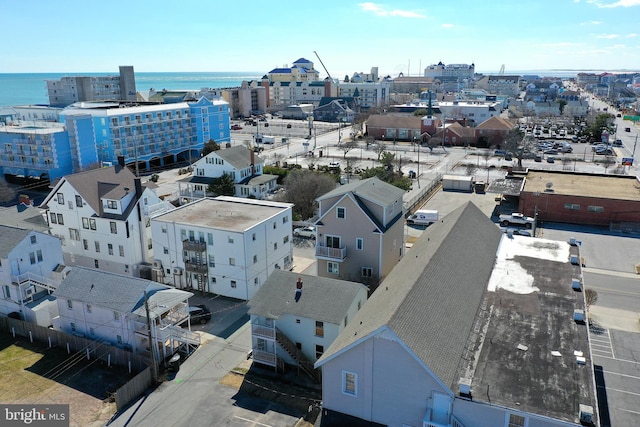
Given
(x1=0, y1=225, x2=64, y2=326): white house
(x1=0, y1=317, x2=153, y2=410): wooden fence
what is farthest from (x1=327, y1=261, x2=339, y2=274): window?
(x1=0, y1=225, x2=64, y2=326): white house

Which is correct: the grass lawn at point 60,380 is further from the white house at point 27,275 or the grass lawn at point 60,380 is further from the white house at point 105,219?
the white house at point 105,219

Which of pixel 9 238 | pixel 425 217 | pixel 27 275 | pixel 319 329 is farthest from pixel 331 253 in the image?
pixel 9 238

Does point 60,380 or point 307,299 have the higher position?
point 307,299

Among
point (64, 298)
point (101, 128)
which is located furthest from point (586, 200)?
point (101, 128)

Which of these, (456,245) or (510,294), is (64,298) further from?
(510,294)

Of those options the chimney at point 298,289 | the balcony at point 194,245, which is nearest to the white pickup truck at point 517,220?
the chimney at point 298,289

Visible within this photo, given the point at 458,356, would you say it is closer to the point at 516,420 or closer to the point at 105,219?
the point at 516,420
